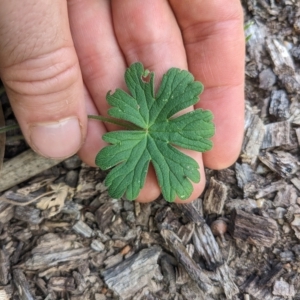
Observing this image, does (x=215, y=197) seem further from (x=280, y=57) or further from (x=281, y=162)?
(x=280, y=57)

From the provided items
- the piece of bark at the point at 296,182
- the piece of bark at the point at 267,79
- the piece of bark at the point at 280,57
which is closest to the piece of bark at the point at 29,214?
the piece of bark at the point at 296,182

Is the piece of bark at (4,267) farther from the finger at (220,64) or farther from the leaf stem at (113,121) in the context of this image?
the finger at (220,64)

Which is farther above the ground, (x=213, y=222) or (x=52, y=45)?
(x=52, y=45)

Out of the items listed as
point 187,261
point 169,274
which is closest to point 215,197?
point 187,261

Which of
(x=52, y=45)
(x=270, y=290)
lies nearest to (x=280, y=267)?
(x=270, y=290)

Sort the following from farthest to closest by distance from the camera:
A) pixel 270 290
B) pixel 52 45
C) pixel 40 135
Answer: pixel 270 290 < pixel 40 135 < pixel 52 45

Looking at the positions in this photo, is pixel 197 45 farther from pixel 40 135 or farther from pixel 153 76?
pixel 40 135

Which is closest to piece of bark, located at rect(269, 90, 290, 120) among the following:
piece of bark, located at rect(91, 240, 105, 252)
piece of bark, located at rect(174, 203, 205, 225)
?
piece of bark, located at rect(174, 203, 205, 225)

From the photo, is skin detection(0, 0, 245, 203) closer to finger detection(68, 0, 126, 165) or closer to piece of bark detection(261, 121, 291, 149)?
finger detection(68, 0, 126, 165)
